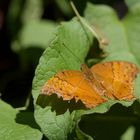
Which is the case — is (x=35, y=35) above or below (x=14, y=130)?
below

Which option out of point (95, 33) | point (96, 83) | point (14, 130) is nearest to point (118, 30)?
point (95, 33)

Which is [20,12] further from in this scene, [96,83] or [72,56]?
[96,83]

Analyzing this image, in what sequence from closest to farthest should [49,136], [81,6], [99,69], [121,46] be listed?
[49,136] < [99,69] < [121,46] < [81,6]

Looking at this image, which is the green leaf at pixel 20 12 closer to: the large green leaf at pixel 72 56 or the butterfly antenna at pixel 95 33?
the large green leaf at pixel 72 56

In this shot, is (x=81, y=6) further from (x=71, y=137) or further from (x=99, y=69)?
(x=71, y=137)

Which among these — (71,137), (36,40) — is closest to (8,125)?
(71,137)

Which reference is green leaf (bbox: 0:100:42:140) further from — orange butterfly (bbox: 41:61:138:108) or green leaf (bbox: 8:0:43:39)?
green leaf (bbox: 8:0:43:39)
